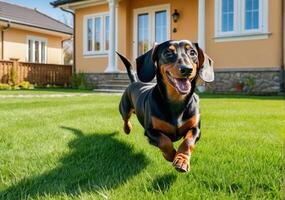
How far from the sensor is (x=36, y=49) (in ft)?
76.2

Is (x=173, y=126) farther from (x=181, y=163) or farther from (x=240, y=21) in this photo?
(x=240, y=21)

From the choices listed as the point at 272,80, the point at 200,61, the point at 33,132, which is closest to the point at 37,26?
the point at 272,80

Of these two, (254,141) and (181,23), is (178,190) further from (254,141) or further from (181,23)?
(181,23)

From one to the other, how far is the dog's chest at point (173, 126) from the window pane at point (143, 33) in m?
12.9

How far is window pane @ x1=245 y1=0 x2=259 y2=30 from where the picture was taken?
11.6 meters

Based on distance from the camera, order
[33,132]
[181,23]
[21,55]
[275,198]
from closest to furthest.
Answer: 1. [275,198]
2. [33,132]
3. [181,23]
4. [21,55]

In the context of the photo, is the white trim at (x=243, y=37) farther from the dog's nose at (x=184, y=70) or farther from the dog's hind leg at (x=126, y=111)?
the dog's nose at (x=184, y=70)

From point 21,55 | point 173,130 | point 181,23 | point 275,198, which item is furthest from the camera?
point 21,55

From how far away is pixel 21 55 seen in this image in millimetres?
21969

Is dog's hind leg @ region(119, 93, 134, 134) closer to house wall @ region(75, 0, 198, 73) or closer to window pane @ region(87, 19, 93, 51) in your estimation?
house wall @ region(75, 0, 198, 73)

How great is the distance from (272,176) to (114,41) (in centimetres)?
1287

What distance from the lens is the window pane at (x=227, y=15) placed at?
12156mm

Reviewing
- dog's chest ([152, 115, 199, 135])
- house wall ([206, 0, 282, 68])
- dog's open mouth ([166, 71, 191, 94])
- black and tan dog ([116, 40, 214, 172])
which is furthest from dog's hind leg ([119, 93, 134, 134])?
house wall ([206, 0, 282, 68])

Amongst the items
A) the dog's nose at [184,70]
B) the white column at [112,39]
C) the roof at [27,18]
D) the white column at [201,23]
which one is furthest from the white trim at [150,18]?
the dog's nose at [184,70]
